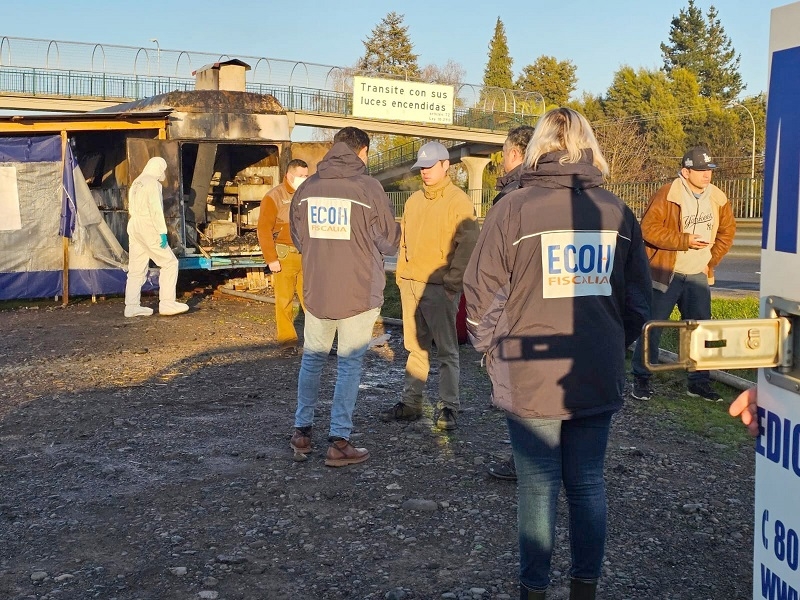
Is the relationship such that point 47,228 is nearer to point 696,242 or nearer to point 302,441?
point 302,441

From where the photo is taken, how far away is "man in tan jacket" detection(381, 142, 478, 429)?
651 cm

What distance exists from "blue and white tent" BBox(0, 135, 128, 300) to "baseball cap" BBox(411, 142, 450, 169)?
27.7 feet

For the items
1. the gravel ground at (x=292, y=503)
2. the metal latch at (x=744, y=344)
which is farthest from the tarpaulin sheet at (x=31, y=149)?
the metal latch at (x=744, y=344)

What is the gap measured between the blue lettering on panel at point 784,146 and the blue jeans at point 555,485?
63.4 inches

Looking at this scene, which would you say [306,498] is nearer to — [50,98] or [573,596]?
[573,596]

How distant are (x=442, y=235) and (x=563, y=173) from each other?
3.16m

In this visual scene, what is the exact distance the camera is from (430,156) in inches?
256

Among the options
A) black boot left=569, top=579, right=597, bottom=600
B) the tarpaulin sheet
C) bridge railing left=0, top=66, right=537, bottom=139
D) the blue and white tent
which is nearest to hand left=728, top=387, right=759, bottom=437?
black boot left=569, top=579, right=597, bottom=600

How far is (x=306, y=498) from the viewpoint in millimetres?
5223

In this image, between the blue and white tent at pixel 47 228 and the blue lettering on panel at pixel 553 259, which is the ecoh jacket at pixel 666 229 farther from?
the blue and white tent at pixel 47 228

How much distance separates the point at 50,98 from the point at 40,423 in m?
36.4

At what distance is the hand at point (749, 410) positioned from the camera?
206 cm

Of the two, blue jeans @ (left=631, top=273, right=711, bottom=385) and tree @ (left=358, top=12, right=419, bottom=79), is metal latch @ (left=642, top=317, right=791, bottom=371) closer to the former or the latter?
blue jeans @ (left=631, top=273, right=711, bottom=385)

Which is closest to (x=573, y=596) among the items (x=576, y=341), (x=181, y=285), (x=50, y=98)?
(x=576, y=341)
